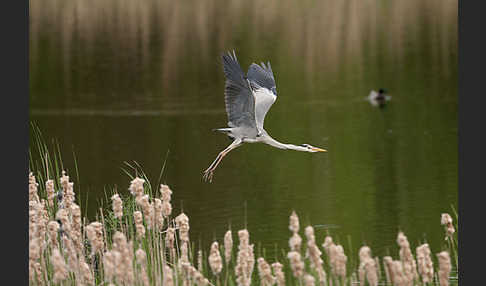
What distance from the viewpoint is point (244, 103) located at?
716cm

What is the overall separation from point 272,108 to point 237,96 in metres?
11.8

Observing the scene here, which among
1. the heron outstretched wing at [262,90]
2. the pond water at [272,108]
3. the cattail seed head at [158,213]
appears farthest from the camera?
the pond water at [272,108]

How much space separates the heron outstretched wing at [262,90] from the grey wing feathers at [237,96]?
0.19 m

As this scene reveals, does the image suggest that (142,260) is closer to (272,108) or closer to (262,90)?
(262,90)

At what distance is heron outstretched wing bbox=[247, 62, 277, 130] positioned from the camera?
7.74 m

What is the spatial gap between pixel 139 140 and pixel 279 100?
14.9 ft

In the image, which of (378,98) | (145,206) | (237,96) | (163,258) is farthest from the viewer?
(378,98)

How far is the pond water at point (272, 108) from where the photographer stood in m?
11.6

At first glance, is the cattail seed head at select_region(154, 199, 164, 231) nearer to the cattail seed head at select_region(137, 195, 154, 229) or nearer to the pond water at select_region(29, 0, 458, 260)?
the cattail seed head at select_region(137, 195, 154, 229)

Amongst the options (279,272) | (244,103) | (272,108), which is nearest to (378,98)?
(272,108)

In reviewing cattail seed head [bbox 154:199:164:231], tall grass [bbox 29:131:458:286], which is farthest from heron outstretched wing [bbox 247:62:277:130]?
cattail seed head [bbox 154:199:164:231]

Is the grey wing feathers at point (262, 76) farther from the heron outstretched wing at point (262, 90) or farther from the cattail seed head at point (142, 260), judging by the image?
the cattail seed head at point (142, 260)

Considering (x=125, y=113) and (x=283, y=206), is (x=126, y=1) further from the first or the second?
(x=283, y=206)

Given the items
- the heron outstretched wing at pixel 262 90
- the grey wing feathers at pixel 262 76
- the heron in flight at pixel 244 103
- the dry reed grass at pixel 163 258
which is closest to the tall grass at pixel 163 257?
the dry reed grass at pixel 163 258
